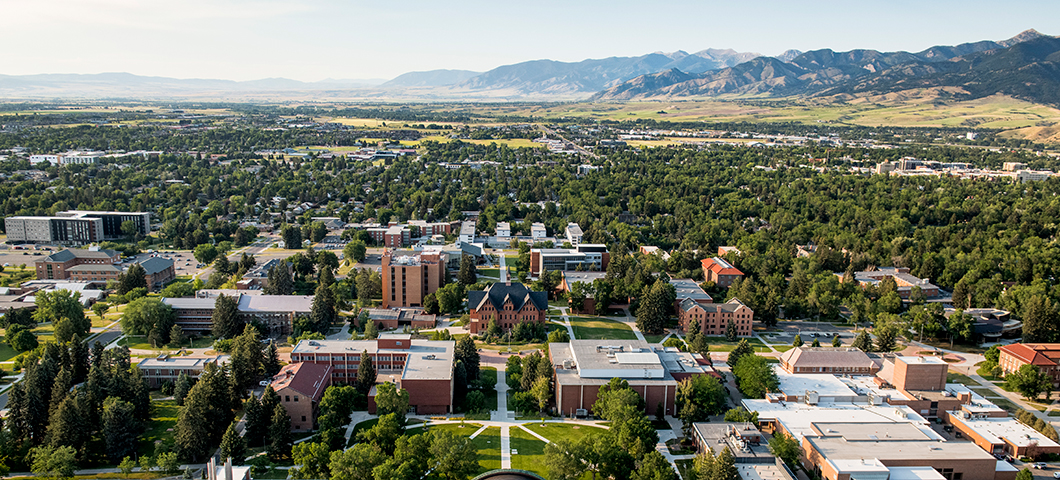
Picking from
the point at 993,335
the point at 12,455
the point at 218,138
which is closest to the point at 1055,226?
the point at 993,335

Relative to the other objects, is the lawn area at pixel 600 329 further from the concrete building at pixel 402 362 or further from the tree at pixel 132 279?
the tree at pixel 132 279

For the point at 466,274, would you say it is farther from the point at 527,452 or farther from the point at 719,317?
the point at 527,452

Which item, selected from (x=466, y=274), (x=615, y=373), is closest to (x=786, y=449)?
(x=615, y=373)

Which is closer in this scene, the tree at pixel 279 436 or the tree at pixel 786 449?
the tree at pixel 786 449

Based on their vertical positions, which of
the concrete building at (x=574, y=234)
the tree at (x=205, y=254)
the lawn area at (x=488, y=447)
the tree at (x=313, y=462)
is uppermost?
the concrete building at (x=574, y=234)

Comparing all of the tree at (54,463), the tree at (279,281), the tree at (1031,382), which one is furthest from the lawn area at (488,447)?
the tree at (1031,382)

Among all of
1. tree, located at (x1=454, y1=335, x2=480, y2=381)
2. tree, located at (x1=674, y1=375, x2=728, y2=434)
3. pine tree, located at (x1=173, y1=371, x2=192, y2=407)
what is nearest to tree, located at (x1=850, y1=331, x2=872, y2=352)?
tree, located at (x1=674, y1=375, x2=728, y2=434)

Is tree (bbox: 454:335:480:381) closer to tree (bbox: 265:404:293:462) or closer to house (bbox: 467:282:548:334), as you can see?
house (bbox: 467:282:548:334)
